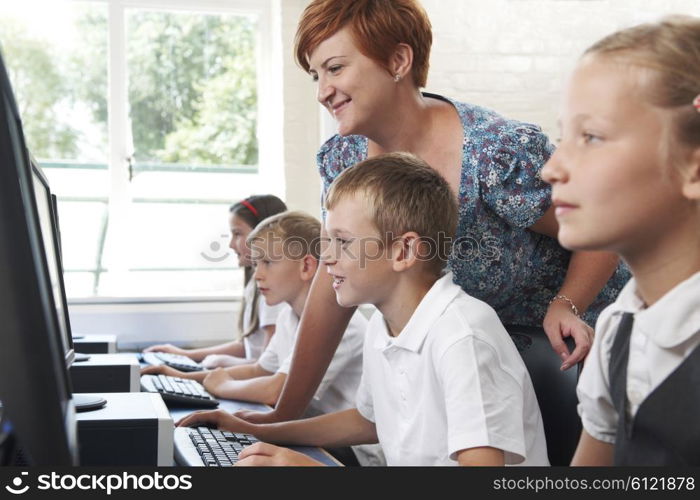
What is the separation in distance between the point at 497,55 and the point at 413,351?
8.78 ft

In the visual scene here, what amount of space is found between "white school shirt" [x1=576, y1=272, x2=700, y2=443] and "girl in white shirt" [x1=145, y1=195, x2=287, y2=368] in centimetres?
193

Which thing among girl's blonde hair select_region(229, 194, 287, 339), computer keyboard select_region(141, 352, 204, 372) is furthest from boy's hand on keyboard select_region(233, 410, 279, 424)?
girl's blonde hair select_region(229, 194, 287, 339)

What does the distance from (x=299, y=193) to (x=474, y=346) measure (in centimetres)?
274

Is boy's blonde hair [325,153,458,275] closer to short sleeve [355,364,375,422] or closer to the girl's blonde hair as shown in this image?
short sleeve [355,364,375,422]

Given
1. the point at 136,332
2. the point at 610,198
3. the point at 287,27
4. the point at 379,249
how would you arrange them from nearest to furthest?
the point at 610,198
the point at 379,249
the point at 136,332
the point at 287,27

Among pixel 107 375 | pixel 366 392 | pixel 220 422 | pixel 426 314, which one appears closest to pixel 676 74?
pixel 426 314

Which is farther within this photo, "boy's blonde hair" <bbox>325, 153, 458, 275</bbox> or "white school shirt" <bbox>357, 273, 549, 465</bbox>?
"boy's blonde hair" <bbox>325, 153, 458, 275</bbox>

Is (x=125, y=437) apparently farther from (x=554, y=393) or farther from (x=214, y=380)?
(x=214, y=380)

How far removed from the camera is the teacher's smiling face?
1.37 metres

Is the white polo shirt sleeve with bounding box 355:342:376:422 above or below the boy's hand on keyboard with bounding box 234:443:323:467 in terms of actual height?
below

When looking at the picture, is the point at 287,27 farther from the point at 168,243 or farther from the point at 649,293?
the point at 649,293

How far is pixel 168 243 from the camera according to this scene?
3.89 metres

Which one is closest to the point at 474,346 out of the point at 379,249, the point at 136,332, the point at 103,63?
the point at 379,249

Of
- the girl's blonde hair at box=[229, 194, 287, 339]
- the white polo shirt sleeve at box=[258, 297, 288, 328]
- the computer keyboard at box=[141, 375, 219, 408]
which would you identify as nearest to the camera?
the computer keyboard at box=[141, 375, 219, 408]
